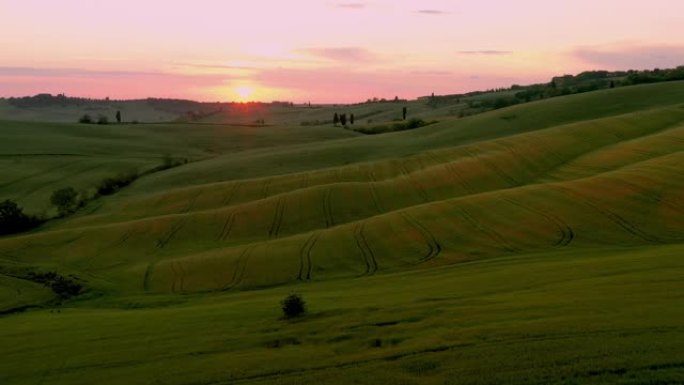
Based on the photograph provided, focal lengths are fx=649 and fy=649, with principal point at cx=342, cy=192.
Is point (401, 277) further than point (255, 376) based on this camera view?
Yes

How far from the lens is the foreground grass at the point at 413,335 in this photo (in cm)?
1650

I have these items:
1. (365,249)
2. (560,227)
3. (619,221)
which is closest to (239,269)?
(365,249)

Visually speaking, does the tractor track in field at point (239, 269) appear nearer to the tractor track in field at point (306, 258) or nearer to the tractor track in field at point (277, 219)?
the tractor track in field at point (306, 258)

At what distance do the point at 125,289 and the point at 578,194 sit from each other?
28.5 meters

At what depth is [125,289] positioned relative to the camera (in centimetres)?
3594

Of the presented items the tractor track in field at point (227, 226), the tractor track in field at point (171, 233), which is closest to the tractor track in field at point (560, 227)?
the tractor track in field at point (227, 226)

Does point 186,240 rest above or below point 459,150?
below

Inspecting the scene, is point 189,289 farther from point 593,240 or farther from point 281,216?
point 593,240

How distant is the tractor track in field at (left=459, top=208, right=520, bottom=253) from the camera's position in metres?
35.2

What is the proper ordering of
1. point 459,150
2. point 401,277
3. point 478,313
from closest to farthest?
1. point 478,313
2. point 401,277
3. point 459,150

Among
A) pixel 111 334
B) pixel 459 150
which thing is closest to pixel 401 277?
pixel 111 334

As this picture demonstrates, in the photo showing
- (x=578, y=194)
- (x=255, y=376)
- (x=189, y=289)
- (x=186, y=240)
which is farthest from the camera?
(x=186, y=240)

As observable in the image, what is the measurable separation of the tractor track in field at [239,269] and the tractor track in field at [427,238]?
9.95 meters

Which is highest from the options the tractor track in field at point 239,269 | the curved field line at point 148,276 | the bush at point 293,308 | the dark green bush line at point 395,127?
the dark green bush line at point 395,127
